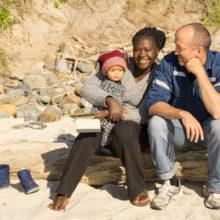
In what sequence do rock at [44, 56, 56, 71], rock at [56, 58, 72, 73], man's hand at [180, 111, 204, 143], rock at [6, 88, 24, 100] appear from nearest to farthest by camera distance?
man's hand at [180, 111, 204, 143] < rock at [6, 88, 24, 100] < rock at [56, 58, 72, 73] < rock at [44, 56, 56, 71]

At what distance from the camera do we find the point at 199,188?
470 cm

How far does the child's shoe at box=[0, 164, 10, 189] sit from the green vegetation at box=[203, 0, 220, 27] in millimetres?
8438

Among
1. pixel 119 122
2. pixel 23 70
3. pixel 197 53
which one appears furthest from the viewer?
pixel 23 70

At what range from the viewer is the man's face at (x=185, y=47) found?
4.12 metres

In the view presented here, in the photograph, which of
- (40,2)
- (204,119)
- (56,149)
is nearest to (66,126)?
(56,149)

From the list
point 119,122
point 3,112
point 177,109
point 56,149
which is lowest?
point 3,112

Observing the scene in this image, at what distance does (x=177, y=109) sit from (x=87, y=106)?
451 cm

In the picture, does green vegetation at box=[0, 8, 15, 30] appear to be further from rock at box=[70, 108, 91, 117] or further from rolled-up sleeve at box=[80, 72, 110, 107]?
rolled-up sleeve at box=[80, 72, 110, 107]

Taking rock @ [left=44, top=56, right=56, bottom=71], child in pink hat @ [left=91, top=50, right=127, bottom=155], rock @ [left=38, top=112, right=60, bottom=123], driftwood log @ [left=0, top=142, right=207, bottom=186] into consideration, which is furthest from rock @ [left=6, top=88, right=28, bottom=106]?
child in pink hat @ [left=91, top=50, right=127, bottom=155]

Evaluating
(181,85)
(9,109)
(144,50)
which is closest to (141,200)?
(181,85)

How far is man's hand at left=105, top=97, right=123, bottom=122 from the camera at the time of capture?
4414 millimetres

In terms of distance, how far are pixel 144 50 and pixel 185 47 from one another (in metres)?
0.52

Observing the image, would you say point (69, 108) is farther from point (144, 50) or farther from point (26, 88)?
point (144, 50)

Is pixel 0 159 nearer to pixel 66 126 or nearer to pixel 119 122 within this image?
pixel 119 122
